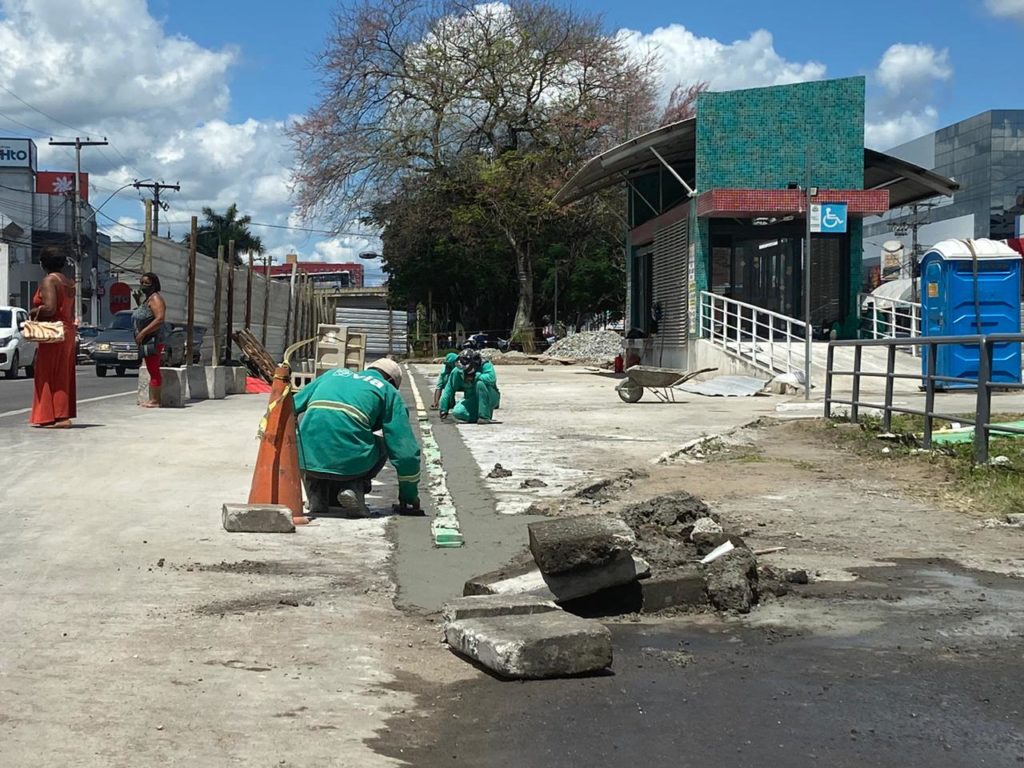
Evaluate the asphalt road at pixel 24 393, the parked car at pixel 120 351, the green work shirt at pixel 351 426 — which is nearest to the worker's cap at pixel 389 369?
the green work shirt at pixel 351 426

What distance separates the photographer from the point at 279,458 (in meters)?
7.45

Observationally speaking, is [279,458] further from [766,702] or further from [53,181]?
[53,181]

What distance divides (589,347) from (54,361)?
33.0m

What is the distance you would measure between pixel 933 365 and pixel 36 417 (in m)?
9.24

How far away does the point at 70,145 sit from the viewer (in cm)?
6122

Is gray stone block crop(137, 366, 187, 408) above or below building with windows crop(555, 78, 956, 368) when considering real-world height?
below

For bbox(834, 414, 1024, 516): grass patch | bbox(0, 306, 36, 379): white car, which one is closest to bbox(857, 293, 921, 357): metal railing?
bbox(834, 414, 1024, 516): grass patch

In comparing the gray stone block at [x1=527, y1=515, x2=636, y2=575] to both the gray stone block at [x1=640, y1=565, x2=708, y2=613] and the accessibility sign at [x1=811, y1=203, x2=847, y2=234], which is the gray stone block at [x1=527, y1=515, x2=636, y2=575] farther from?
the accessibility sign at [x1=811, y1=203, x2=847, y2=234]

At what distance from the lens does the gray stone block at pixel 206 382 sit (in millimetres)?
18516

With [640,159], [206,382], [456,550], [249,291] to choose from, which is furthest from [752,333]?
[456,550]

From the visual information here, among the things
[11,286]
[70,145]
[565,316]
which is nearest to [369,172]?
[565,316]

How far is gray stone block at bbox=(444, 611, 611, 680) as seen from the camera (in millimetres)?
4254

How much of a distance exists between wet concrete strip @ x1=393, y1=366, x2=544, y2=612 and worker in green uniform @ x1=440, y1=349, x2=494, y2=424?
561 cm

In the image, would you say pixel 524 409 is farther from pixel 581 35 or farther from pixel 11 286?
pixel 11 286
